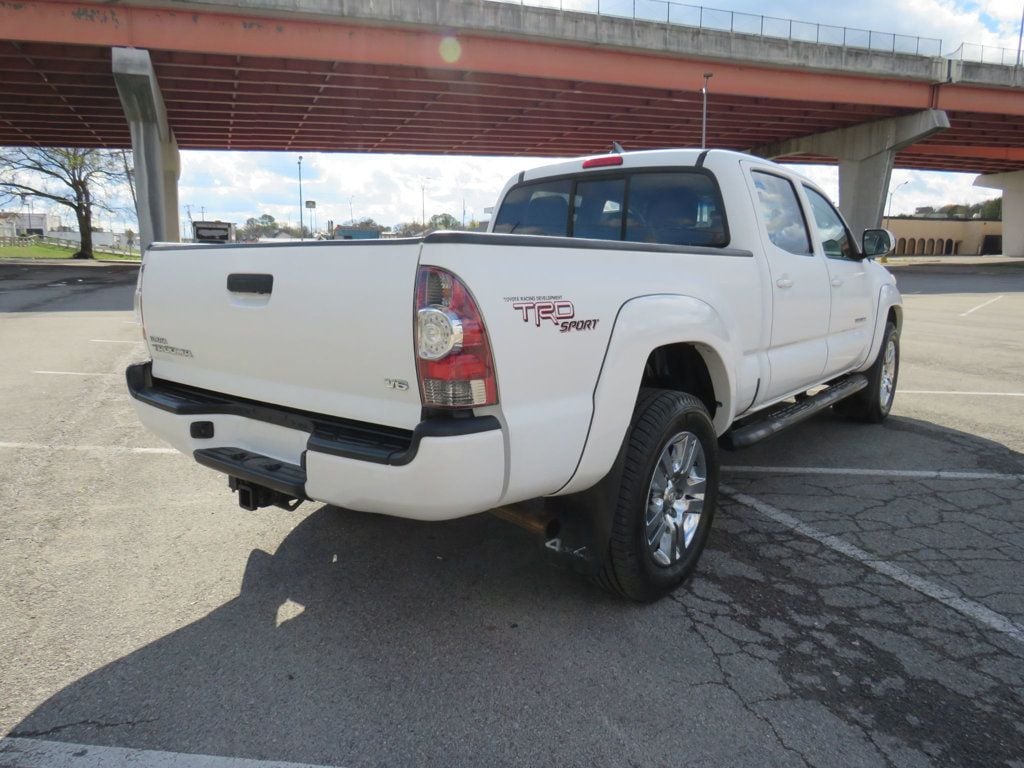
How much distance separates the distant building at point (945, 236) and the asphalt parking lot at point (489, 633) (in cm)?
8479

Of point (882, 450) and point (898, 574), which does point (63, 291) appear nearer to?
point (882, 450)

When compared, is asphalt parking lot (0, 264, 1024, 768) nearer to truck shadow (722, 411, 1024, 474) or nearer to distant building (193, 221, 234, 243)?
truck shadow (722, 411, 1024, 474)

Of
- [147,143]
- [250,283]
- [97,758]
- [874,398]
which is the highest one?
[147,143]

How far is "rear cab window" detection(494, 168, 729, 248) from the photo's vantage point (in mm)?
4215

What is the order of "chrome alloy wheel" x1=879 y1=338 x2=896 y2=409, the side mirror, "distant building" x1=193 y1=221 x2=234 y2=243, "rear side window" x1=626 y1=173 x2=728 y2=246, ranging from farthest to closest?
"distant building" x1=193 y1=221 x2=234 y2=243 → "chrome alloy wheel" x1=879 y1=338 x2=896 y2=409 → the side mirror → "rear side window" x1=626 y1=173 x2=728 y2=246

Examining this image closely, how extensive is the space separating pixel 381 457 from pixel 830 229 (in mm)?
4296

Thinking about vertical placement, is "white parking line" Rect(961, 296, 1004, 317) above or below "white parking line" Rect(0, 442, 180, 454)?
above

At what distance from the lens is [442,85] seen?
29.0 m

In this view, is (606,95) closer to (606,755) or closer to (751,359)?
(751,359)

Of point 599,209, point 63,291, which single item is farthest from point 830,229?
point 63,291

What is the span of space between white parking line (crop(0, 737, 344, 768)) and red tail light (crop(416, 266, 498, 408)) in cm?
124

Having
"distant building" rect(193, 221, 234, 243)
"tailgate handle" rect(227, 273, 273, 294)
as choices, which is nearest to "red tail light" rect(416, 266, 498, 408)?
"tailgate handle" rect(227, 273, 273, 294)

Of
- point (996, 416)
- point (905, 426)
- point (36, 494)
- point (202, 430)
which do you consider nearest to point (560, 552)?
point (202, 430)

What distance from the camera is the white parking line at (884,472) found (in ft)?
16.9
